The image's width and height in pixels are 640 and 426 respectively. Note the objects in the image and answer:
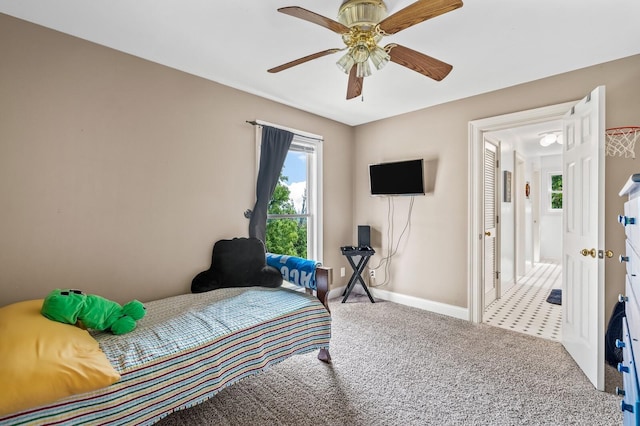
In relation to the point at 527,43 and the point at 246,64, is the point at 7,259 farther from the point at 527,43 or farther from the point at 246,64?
the point at 527,43

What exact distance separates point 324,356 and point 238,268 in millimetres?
1111

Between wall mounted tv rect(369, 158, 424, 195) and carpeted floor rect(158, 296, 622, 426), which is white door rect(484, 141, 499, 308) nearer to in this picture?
wall mounted tv rect(369, 158, 424, 195)

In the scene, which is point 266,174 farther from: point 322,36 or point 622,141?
point 622,141

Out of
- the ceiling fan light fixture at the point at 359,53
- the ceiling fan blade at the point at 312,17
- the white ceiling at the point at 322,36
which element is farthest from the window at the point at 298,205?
the ceiling fan blade at the point at 312,17

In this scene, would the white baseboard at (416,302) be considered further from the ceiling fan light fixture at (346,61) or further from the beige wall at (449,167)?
the ceiling fan light fixture at (346,61)

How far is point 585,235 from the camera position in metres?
2.25

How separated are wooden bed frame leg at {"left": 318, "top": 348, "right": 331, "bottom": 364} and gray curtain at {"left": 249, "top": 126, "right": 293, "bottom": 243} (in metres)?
1.23

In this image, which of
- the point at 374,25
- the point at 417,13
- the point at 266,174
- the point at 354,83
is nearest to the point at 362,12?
the point at 374,25

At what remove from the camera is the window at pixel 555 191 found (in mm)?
7055

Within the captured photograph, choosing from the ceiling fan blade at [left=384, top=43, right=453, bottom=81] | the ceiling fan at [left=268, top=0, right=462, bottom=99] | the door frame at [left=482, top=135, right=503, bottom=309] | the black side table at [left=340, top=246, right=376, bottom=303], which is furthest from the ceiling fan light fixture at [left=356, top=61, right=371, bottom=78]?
the door frame at [left=482, top=135, right=503, bottom=309]

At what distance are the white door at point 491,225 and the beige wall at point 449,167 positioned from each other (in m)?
0.79

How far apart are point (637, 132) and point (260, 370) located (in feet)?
10.8

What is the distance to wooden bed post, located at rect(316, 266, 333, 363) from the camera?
2.46 m

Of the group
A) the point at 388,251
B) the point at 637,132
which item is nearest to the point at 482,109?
the point at 637,132
